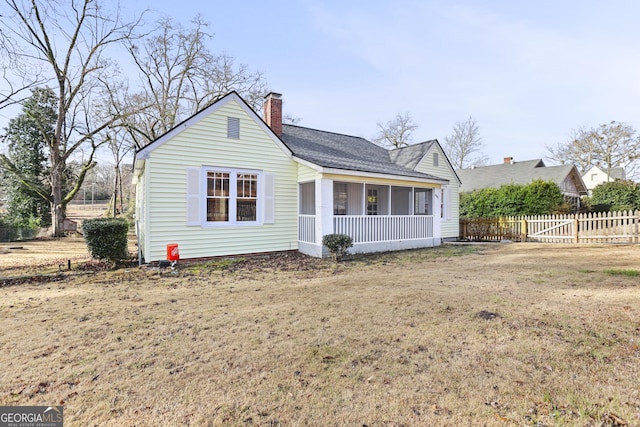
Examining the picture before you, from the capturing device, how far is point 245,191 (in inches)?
402

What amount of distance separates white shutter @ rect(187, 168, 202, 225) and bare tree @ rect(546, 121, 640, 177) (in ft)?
160

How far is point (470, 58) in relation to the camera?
13.9m

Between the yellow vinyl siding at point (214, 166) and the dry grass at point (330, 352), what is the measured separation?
2.64m

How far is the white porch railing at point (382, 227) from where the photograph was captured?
A: 1081cm

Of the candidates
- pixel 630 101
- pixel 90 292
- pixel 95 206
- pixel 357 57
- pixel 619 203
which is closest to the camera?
pixel 90 292

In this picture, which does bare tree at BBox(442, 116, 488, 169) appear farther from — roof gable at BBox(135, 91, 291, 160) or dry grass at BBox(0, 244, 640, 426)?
dry grass at BBox(0, 244, 640, 426)

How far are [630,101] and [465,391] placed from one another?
3928cm

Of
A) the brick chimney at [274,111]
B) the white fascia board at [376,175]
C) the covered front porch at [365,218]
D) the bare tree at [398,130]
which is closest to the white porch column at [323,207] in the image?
the covered front porch at [365,218]

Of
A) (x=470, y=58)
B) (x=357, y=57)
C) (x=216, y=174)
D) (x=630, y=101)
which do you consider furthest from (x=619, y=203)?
(x=216, y=174)

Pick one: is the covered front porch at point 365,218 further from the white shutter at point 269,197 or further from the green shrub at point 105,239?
the green shrub at point 105,239

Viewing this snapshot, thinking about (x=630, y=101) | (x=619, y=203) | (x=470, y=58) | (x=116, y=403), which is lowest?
(x=116, y=403)

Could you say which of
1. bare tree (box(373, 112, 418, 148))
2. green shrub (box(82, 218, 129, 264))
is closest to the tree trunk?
green shrub (box(82, 218, 129, 264))

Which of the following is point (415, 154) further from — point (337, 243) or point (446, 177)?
point (337, 243)

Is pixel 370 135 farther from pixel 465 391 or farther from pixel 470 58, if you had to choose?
pixel 465 391
